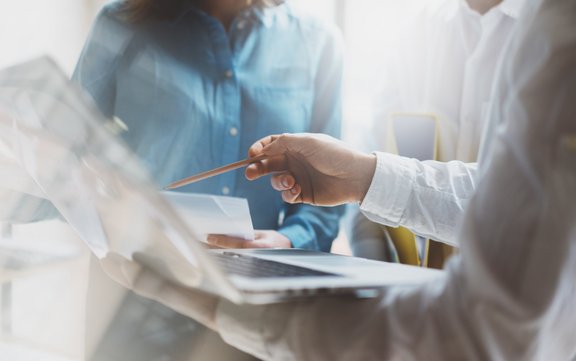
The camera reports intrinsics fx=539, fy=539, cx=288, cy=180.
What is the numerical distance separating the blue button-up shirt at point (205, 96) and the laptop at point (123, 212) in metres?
0.46

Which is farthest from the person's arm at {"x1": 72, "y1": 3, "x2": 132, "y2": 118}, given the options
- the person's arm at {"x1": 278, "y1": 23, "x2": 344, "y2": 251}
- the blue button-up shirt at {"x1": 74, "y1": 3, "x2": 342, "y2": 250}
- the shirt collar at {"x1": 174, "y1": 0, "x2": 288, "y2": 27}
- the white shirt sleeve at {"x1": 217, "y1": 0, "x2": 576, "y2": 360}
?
the white shirt sleeve at {"x1": 217, "y1": 0, "x2": 576, "y2": 360}

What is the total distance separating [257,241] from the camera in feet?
2.96

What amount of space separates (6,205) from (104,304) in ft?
0.95

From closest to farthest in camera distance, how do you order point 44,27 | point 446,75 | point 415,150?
→ point 415,150 < point 446,75 < point 44,27

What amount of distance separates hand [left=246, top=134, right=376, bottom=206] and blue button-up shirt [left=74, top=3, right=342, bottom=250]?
25 centimetres

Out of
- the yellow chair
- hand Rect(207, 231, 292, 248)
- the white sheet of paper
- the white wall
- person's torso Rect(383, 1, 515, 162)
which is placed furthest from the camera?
the white wall

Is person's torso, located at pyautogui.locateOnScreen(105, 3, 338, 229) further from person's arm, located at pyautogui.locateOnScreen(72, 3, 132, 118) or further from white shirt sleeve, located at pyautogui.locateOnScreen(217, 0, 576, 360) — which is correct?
white shirt sleeve, located at pyautogui.locateOnScreen(217, 0, 576, 360)

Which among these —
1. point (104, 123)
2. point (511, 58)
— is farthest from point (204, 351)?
point (511, 58)

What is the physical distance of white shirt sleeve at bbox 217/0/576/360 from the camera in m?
0.31

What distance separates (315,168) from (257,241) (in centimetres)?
20

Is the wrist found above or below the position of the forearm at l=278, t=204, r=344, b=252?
above

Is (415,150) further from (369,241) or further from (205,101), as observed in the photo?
(205,101)

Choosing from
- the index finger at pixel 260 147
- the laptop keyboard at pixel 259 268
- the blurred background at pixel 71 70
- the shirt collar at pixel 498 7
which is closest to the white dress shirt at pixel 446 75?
the shirt collar at pixel 498 7

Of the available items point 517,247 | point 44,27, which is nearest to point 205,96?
point 517,247
